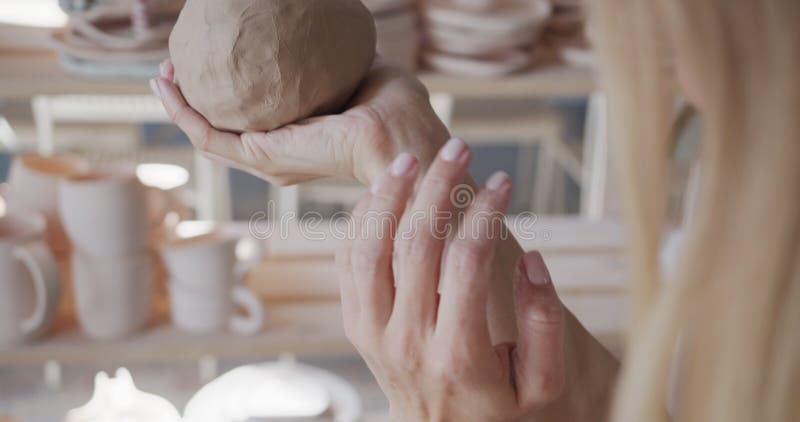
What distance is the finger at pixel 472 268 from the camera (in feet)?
1.43

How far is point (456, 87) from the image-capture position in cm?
113

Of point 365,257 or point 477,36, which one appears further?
point 477,36

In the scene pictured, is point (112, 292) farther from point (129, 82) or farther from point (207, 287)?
point (129, 82)

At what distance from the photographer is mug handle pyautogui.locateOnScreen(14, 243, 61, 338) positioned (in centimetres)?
108

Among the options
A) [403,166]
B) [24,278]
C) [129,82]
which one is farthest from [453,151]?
[24,278]

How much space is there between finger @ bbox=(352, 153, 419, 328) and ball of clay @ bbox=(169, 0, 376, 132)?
133mm

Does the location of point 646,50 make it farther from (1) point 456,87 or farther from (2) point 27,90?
(2) point 27,90

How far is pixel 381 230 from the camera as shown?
0.45 meters

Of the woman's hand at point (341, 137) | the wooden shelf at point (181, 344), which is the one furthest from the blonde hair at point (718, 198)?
the wooden shelf at point (181, 344)

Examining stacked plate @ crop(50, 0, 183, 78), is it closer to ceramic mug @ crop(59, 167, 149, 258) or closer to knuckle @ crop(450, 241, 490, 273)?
ceramic mug @ crop(59, 167, 149, 258)

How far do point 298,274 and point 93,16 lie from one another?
19.6 inches

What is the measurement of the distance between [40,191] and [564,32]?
2.69ft

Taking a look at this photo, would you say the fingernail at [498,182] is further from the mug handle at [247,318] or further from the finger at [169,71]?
the mug handle at [247,318]

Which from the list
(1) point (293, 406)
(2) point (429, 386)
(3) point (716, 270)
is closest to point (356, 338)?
(2) point (429, 386)
